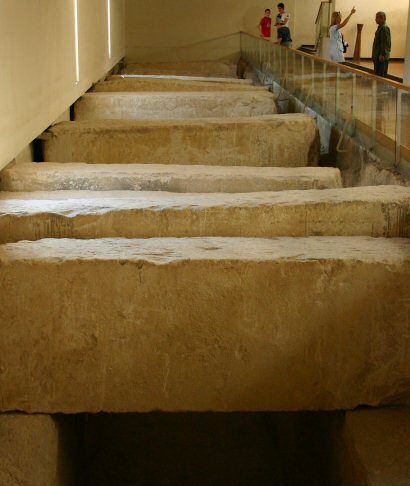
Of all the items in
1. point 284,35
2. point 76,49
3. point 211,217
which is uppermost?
point 284,35

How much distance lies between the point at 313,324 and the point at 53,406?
1523 millimetres

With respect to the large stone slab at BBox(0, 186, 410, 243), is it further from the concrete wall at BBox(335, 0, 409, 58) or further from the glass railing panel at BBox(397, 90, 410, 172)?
the concrete wall at BBox(335, 0, 409, 58)

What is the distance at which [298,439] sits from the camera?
5383 millimetres

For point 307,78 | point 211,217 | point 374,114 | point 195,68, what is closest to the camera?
point 211,217

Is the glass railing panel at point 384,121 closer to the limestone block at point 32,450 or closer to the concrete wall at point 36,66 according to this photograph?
the concrete wall at point 36,66

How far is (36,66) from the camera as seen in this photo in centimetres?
653

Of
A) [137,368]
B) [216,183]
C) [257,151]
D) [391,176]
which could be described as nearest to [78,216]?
[137,368]

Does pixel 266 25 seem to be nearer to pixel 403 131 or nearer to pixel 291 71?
pixel 291 71

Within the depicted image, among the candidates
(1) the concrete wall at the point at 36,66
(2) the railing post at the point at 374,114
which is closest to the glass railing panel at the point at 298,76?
(1) the concrete wall at the point at 36,66

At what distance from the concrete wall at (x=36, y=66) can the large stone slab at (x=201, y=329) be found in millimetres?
1927

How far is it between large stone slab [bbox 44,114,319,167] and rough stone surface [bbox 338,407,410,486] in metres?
4.09

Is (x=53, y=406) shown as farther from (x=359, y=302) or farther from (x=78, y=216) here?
(x=359, y=302)

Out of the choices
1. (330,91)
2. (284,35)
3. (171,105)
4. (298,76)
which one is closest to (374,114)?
(330,91)

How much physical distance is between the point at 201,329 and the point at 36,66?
12.3 feet
